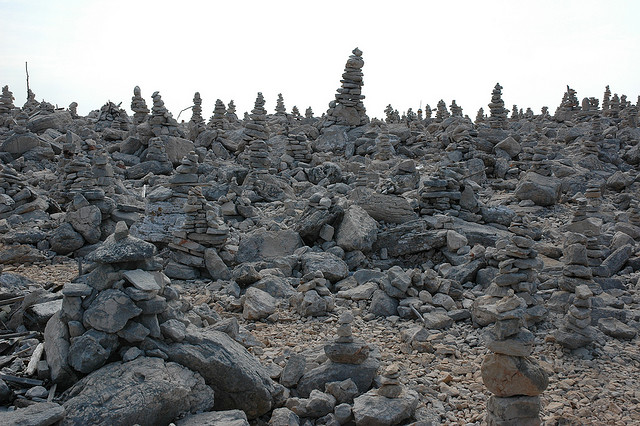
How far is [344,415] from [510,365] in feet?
7.01

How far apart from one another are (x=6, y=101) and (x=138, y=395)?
37812 mm

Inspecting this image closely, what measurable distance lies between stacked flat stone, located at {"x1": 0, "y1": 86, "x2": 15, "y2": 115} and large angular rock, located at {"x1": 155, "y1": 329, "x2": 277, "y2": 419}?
36.6 m

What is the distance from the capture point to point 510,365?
626 cm

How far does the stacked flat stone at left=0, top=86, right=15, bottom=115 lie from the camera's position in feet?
118

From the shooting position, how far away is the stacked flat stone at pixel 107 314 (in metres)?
5.89

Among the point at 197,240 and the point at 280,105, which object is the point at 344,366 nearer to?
the point at 197,240

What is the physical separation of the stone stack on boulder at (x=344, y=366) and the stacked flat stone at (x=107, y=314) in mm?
2172

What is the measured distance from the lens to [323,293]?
1068cm

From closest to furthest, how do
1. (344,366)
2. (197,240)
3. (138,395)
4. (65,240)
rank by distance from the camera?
(138,395)
(344,366)
(197,240)
(65,240)

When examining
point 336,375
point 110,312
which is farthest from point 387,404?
point 110,312

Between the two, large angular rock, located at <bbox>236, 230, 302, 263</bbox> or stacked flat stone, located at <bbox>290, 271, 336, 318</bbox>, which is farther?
large angular rock, located at <bbox>236, 230, 302, 263</bbox>

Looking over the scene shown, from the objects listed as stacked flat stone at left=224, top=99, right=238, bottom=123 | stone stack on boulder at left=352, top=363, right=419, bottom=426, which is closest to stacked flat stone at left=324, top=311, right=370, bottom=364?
stone stack on boulder at left=352, top=363, right=419, bottom=426

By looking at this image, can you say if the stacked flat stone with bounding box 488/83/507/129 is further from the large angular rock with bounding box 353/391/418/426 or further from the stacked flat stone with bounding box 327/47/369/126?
the large angular rock with bounding box 353/391/418/426

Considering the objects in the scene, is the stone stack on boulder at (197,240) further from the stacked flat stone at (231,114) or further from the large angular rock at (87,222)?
the stacked flat stone at (231,114)
